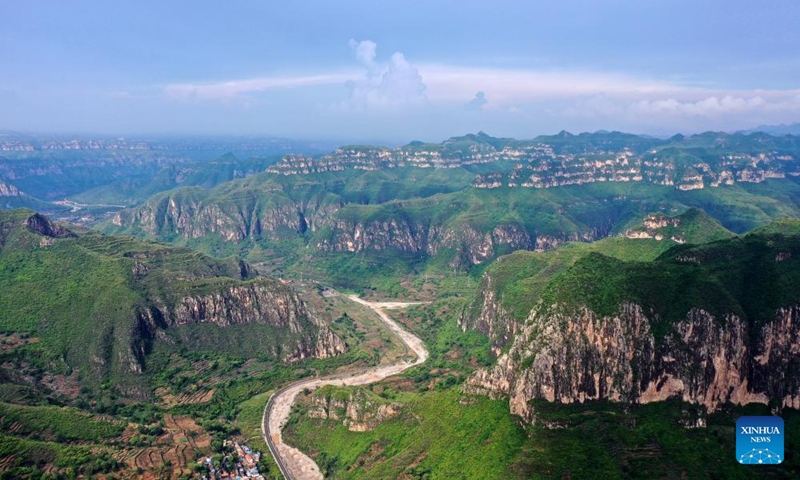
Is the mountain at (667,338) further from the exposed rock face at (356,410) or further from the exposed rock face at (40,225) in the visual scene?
the exposed rock face at (40,225)

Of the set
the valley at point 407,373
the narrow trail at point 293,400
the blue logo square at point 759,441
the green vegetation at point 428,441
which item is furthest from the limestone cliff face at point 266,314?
the blue logo square at point 759,441

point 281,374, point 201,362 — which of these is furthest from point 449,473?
point 201,362

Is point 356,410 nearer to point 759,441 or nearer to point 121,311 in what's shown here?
point 759,441

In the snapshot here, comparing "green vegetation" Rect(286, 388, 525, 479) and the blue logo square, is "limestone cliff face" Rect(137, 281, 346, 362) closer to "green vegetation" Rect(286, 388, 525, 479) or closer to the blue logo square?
"green vegetation" Rect(286, 388, 525, 479)

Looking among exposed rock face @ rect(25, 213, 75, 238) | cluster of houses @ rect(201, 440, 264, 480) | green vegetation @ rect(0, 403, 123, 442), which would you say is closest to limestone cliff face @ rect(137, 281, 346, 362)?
cluster of houses @ rect(201, 440, 264, 480)

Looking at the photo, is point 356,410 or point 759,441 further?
point 356,410

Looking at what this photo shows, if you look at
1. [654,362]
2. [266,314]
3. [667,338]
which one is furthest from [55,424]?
[667,338]
